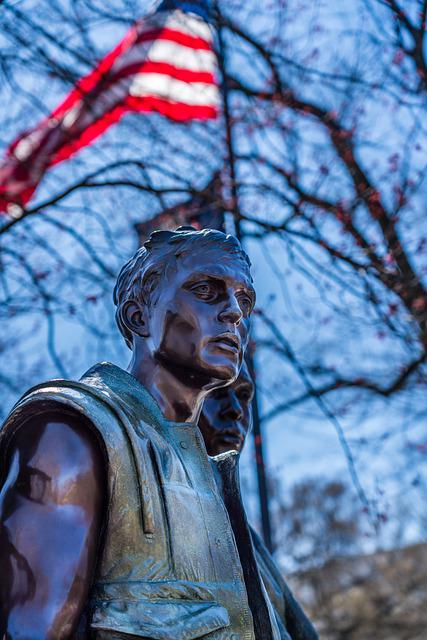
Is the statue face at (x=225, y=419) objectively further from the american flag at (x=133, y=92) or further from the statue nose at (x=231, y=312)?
the american flag at (x=133, y=92)

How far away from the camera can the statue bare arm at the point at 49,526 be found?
1.87 m

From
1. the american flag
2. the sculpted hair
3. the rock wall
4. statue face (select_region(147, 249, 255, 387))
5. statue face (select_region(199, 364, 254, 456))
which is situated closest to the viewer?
statue face (select_region(147, 249, 255, 387))

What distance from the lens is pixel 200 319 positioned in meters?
2.46

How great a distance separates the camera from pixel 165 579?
204 centimetres

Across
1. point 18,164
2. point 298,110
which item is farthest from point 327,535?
point 18,164

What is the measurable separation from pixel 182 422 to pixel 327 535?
19.3 metres

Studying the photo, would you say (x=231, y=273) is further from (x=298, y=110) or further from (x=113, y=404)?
(x=298, y=110)

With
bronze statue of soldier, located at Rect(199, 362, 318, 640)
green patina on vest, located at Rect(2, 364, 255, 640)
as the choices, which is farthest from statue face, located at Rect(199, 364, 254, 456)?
green patina on vest, located at Rect(2, 364, 255, 640)

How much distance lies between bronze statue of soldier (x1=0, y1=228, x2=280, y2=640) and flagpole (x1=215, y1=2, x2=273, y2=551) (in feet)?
10.6

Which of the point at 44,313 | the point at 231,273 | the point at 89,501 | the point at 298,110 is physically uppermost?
the point at 298,110

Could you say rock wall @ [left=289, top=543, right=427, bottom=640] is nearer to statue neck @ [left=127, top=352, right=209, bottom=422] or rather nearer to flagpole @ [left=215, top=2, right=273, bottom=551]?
flagpole @ [left=215, top=2, right=273, bottom=551]

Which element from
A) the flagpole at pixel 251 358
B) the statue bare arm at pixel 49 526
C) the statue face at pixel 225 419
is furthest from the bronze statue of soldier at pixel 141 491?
the flagpole at pixel 251 358

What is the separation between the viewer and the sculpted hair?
102 inches

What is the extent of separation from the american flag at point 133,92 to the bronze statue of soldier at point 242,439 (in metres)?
2.96
